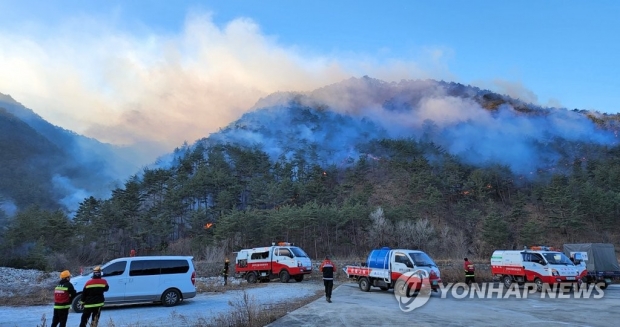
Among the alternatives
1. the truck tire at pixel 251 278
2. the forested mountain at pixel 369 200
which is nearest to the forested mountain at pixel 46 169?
the forested mountain at pixel 369 200

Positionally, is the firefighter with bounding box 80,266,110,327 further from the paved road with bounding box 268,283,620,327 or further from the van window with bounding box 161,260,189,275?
the van window with bounding box 161,260,189,275

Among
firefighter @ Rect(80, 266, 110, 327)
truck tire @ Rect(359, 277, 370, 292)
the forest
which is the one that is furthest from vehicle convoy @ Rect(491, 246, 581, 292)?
the forest

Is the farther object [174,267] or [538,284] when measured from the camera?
[538,284]

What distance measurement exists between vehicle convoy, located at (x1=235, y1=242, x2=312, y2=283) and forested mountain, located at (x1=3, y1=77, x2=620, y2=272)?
1594cm

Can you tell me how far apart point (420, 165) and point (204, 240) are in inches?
1740

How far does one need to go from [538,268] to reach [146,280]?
19373 millimetres

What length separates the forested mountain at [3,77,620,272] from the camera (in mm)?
45531

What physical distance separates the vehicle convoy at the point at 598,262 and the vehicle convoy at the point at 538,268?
12.2 feet

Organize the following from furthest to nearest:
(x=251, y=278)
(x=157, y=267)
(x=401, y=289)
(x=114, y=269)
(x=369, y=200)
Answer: (x=369, y=200) → (x=251, y=278) → (x=401, y=289) → (x=157, y=267) → (x=114, y=269)

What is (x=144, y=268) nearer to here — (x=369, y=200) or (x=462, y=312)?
(x=462, y=312)

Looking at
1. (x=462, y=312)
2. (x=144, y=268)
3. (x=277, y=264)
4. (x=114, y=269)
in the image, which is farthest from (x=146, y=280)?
(x=277, y=264)

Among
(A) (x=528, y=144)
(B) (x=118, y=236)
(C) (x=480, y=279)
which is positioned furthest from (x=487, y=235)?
(A) (x=528, y=144)

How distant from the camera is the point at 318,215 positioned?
45.9m

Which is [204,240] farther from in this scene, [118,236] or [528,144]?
[528,144]
